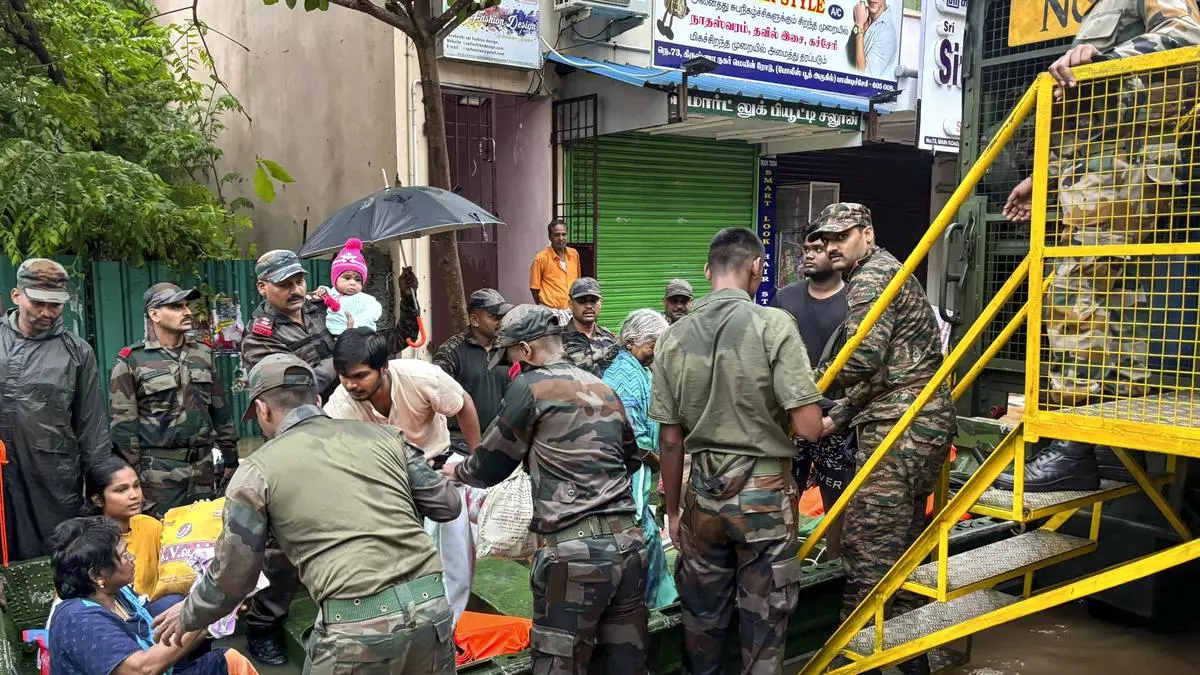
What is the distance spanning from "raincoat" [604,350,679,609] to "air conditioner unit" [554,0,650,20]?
17.6 ft

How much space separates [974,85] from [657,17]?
554cm

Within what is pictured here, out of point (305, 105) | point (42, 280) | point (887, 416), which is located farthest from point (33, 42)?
point (887, 416)

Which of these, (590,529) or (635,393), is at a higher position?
(635,393)

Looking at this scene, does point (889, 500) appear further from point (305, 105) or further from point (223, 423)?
point (305, 105)

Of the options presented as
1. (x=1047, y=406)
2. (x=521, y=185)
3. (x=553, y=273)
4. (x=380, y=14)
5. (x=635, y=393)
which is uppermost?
(x=380, y=14)

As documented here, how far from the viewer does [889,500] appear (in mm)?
3539

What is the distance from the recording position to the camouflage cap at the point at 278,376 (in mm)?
2539

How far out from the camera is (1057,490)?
12.2 ft

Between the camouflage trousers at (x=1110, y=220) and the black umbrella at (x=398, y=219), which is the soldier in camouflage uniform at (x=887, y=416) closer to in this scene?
the camouflage trousers at (x=1110, y=220)

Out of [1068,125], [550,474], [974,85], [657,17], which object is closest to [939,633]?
[550,474]

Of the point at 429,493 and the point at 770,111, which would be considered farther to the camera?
the point at 770,111

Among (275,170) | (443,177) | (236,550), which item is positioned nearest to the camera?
(236,550)

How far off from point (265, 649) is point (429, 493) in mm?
1815

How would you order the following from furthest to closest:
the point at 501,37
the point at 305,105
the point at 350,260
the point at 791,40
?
the point at 791,40 < the point at 305,105 < the point at 501,37 < the point at 350,260
